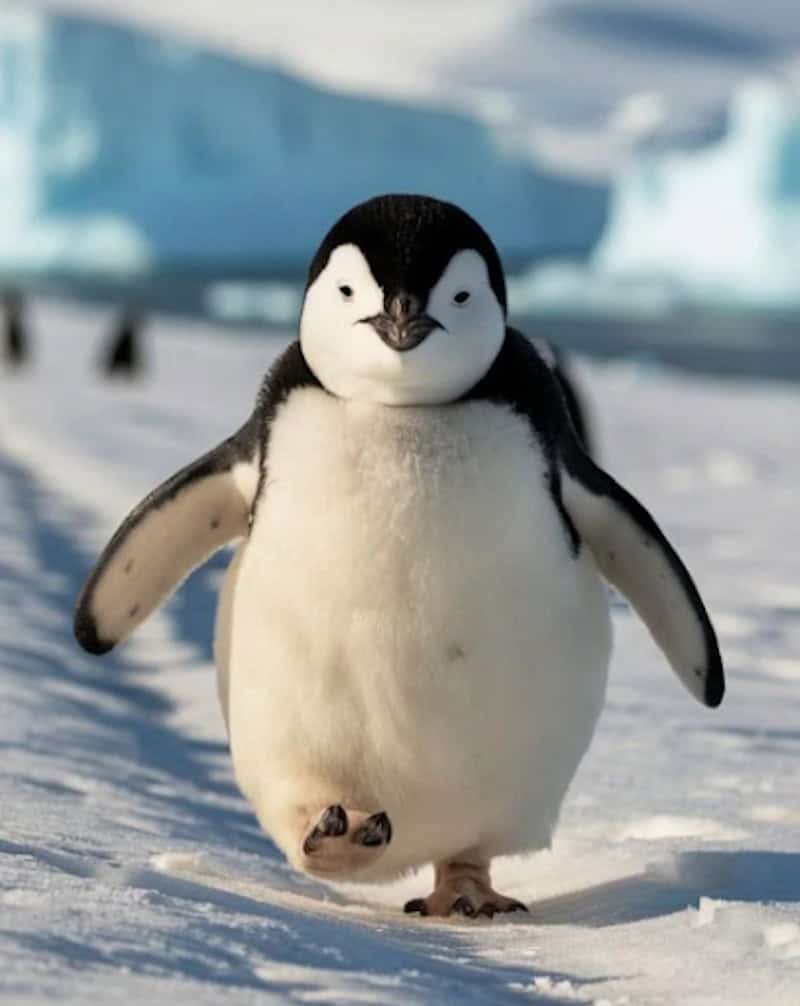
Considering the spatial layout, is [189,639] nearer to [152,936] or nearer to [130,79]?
[152,936]

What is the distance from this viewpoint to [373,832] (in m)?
2.03

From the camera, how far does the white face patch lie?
74.6 inches

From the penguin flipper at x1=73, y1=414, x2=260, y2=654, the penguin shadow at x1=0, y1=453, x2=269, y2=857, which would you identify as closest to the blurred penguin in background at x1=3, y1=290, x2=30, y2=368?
the penguin shadow at x1=0, y1=453, x2=269, y2=857

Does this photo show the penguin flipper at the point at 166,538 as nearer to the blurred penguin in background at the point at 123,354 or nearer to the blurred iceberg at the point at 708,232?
the blurred penguin in background at the point at 123,354

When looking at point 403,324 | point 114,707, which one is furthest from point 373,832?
point 114,707

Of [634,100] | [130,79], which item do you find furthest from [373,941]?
[634,100]

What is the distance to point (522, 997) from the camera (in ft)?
4.98

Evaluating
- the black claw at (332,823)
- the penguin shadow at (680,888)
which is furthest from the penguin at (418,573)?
the penguin shadow at (680,888)

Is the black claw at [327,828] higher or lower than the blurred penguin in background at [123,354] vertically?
lower

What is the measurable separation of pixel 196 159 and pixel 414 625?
3811cm

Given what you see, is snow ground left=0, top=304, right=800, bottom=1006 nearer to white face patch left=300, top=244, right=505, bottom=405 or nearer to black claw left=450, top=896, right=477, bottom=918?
black claw left=450, top=896, right=477, bottom=918

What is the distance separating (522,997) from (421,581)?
1.81ft

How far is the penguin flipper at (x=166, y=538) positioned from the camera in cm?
219

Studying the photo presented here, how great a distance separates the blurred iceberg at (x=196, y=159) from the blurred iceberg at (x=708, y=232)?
14.3 ft
